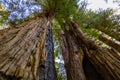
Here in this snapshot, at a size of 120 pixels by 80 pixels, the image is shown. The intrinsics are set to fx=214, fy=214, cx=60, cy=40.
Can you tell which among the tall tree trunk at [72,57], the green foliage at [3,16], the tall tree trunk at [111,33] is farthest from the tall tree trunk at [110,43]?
the green foliage at [3,16]

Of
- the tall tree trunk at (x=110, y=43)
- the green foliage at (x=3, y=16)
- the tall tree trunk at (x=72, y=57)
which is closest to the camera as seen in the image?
the tall tree trunk at (x=72, y=57)

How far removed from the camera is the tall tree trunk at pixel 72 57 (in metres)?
3.89

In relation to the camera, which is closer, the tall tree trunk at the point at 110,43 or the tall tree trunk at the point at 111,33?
the tall tree trunk at the point at 110,43

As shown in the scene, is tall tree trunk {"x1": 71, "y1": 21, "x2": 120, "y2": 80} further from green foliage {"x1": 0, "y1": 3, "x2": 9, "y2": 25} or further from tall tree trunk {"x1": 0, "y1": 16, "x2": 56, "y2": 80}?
green foliage {"x1": 0, "y1": 3, "x2": 9, "y2": 25}

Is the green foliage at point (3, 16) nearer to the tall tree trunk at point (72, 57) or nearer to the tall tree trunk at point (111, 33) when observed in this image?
the tall tree trunk at point (72, 57)

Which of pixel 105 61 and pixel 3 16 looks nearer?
pixel 105 61

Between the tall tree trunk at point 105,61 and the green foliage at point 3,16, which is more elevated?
the green foliage at point 3,16

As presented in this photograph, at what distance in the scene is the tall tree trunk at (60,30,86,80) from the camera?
3885 mm

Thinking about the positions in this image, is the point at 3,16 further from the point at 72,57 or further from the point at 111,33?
the point at 111,33

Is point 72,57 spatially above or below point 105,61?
below

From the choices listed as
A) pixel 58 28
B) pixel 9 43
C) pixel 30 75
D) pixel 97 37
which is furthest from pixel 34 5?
pixel 30 75

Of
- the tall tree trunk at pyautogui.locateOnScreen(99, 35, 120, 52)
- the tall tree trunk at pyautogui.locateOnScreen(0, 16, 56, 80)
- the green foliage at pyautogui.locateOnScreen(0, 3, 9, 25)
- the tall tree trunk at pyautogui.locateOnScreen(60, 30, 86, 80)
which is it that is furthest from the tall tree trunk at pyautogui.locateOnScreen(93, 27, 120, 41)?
→ the tall tree trunk at pyautogui.locateOnScreen(0, 16, 56, 80)

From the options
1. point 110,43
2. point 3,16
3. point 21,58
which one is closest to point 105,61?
point 21,58

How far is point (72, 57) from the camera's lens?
4566mm
